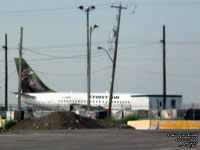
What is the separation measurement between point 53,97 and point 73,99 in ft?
11.7

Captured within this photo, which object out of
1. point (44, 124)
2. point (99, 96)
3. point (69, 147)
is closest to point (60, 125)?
point (44, 124)

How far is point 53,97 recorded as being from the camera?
89188 mm

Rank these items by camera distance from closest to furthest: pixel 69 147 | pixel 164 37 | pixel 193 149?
pixel 193 149
pixel 69 147
pixel 164 37

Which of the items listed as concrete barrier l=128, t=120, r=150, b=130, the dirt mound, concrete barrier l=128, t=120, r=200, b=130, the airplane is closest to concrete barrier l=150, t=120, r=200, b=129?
concrete barrier l=128, t=120, r=200, b=130

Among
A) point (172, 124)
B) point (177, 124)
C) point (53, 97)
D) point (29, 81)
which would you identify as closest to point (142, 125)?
point (172, 124)

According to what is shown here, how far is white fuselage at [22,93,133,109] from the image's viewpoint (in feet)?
280

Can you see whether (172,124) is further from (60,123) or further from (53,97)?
(53,97)

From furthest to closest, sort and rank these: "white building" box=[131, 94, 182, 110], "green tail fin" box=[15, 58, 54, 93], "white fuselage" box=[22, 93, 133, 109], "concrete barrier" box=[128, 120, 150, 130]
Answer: "green tail fin" box=[15, 58, 54, 93], "white fuselage" box=[22, 93, 133, 109], "white building" box=[131, 94, 182, 110], "concrete barrier" box=[128, 120, 150, 130]

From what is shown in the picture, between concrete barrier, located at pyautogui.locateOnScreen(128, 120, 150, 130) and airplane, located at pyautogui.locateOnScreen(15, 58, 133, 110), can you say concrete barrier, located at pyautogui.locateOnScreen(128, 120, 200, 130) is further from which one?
airplane, located at pyautogui.locateOnScreen(15, 58, 133, 110)

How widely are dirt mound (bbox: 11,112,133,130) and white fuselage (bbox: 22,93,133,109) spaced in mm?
45605

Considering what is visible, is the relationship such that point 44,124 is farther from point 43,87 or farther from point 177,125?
point 43,87

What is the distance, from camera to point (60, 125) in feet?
120

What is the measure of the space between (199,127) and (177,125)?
5.11 ft

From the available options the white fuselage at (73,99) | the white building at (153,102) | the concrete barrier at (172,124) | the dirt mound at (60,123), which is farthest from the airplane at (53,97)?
the dirt mound at (60,123)
